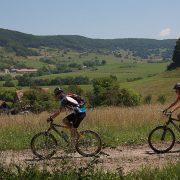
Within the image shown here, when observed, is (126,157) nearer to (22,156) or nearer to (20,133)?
(22,156)

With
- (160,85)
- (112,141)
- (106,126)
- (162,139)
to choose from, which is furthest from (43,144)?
(160,85)

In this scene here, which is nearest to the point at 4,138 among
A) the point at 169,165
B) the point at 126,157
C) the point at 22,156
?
the point at 22,156

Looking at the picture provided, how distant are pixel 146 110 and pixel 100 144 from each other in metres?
5.77

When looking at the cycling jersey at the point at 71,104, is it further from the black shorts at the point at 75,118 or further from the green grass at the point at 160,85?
the green grass at the point at 160,85

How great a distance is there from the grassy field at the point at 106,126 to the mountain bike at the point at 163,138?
32.8 inches

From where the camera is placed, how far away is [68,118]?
10.1 m

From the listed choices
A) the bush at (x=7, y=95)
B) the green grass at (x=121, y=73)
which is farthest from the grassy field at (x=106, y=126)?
the green grass at (x=121, y=73)

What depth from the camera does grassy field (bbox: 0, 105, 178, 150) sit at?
11.4m

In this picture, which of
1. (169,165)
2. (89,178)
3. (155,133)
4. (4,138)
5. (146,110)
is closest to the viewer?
(89,178)

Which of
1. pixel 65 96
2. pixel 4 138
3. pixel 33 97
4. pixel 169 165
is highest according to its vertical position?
pixel 65 96

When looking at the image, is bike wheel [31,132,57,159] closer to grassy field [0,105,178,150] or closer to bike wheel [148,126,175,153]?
grassy field [0,105,178,150]

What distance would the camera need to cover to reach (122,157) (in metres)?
9.56

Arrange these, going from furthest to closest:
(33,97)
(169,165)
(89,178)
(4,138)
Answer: (33,97)
(4,138)
(169,165)
(89,178)

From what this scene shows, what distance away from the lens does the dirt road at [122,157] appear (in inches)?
339
